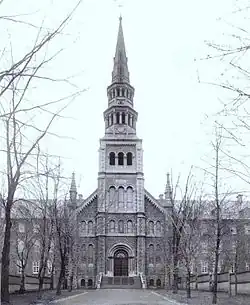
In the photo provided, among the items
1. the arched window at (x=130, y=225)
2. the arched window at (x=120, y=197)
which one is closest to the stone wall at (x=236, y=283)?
the arched window at (x=130, y=225)

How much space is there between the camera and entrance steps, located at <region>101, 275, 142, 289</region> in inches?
2360

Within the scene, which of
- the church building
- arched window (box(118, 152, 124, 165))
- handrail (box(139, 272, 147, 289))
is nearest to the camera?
handrail (box(139, 272, 147, 289))

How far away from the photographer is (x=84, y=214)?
218 ft

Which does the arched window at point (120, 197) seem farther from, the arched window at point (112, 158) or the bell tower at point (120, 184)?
the arched window at point (112, 158)

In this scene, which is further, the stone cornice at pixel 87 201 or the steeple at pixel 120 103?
the steeple at pixel 120 103

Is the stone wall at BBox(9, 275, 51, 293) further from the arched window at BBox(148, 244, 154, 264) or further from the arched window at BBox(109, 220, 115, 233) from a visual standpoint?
the arched window at BBox(148, 244, 154, 264)

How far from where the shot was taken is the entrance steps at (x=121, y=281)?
59.9 metres

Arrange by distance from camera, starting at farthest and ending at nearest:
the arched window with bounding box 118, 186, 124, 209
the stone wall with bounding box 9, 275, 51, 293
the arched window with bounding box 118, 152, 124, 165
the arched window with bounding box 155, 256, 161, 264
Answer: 1. the arched window with bounding box 118, 152, 124, 165
2. the arched window with bounding box 118, 186, 124, 209
3. the arched window with bounding box 155, 256, 161, 264
4. the stone wall with bounding box 9, 275, 51, 293

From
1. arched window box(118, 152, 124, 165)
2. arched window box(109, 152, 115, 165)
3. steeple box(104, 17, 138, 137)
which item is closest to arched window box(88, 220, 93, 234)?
arched window box(109, 152, 115, 165)

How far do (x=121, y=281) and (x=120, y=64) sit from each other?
33403mm

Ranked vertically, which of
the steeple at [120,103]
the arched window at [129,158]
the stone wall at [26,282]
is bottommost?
the stone wall at [26,282]

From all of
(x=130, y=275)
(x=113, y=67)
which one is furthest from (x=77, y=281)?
(x=113, y=67)

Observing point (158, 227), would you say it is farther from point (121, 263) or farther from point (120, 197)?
point (121, 263)

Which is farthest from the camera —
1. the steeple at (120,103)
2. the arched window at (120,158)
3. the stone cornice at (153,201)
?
the steeple at (120,103)
